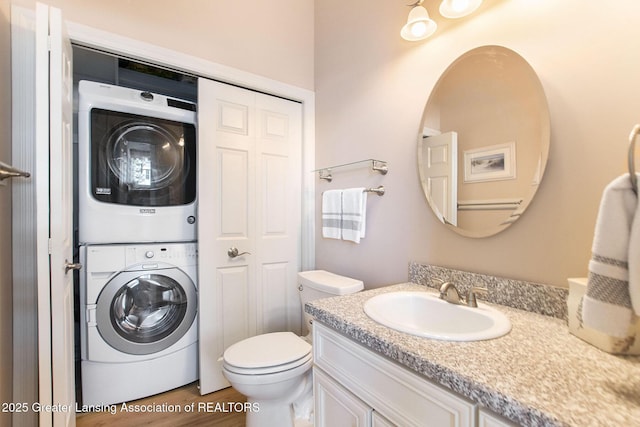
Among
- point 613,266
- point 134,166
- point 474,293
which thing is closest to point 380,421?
point 474,293

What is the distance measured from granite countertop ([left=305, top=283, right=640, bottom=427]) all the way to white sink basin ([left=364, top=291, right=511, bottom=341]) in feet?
0.07

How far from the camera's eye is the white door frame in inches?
56.7

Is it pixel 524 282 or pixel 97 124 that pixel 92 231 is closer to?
pixel 97 124

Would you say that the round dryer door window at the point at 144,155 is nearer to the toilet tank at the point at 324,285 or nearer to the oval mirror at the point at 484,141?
the toilet tank at the point at 324,285

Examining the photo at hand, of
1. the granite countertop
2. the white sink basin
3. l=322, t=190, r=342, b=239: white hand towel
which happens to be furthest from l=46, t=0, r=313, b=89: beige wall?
the granite countertop

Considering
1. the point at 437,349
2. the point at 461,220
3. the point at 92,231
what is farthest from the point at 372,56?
the point at 92,231

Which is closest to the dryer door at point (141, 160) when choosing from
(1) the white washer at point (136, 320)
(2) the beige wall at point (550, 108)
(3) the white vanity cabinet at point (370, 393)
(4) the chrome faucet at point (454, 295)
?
(1) the white washer at point (136, 320)

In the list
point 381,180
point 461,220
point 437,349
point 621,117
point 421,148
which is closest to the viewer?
point 437,349

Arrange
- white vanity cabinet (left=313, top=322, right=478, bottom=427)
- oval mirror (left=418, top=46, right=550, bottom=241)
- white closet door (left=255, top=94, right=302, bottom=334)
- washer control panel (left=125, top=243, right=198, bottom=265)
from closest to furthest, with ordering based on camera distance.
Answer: white vanity cabinet (left=313, top=322, right=478, bottom=427) < oval mirror (left=418, top=46, right=550, bottom=241) < washer control panel (left=125, top=243, right=198, bottom=265) < white closet door (left=255, top=94, right=302, bottom=334)

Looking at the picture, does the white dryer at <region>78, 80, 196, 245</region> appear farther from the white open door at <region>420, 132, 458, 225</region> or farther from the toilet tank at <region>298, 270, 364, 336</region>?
the white open door at <region>420, 132, 458, 225</region>

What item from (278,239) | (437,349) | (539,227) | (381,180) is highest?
(381,180)

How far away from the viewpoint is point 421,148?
4.27 ft

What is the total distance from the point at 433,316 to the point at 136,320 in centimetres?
170

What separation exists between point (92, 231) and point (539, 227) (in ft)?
7.09
